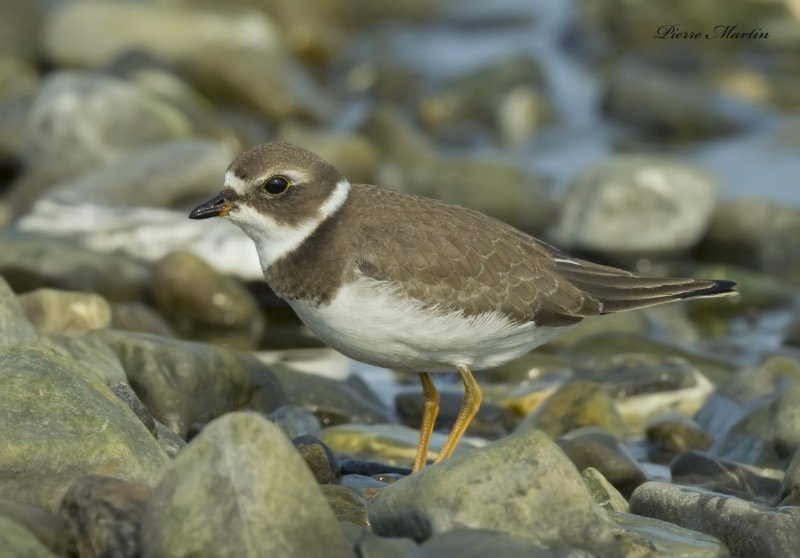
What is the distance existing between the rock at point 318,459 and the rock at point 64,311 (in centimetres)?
260

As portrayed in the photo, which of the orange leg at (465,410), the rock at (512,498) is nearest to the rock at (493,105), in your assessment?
the orange leg at (465,410)

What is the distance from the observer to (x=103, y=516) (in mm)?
5051

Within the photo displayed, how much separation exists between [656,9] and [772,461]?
1521 cm

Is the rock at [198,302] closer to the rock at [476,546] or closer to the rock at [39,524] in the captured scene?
the rock at [39,524]

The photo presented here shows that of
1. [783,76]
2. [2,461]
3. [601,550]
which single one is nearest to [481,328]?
[601,550]

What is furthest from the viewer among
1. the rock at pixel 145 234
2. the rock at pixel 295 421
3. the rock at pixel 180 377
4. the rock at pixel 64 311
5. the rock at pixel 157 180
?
the rock at pixel 157 180

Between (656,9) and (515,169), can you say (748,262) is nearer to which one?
(515,169)

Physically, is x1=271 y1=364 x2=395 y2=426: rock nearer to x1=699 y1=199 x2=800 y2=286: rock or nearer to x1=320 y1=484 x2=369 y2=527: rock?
x1=320 y1=484 x2=369 y2=527: rock

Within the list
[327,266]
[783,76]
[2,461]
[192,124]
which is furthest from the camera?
[783,76]

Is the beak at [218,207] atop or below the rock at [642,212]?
atop

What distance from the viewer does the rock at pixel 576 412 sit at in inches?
338

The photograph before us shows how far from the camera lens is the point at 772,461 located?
26.8ft

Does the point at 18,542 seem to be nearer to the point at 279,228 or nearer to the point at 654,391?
the point at 279,228

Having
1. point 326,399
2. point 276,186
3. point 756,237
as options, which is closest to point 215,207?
point 276,186
